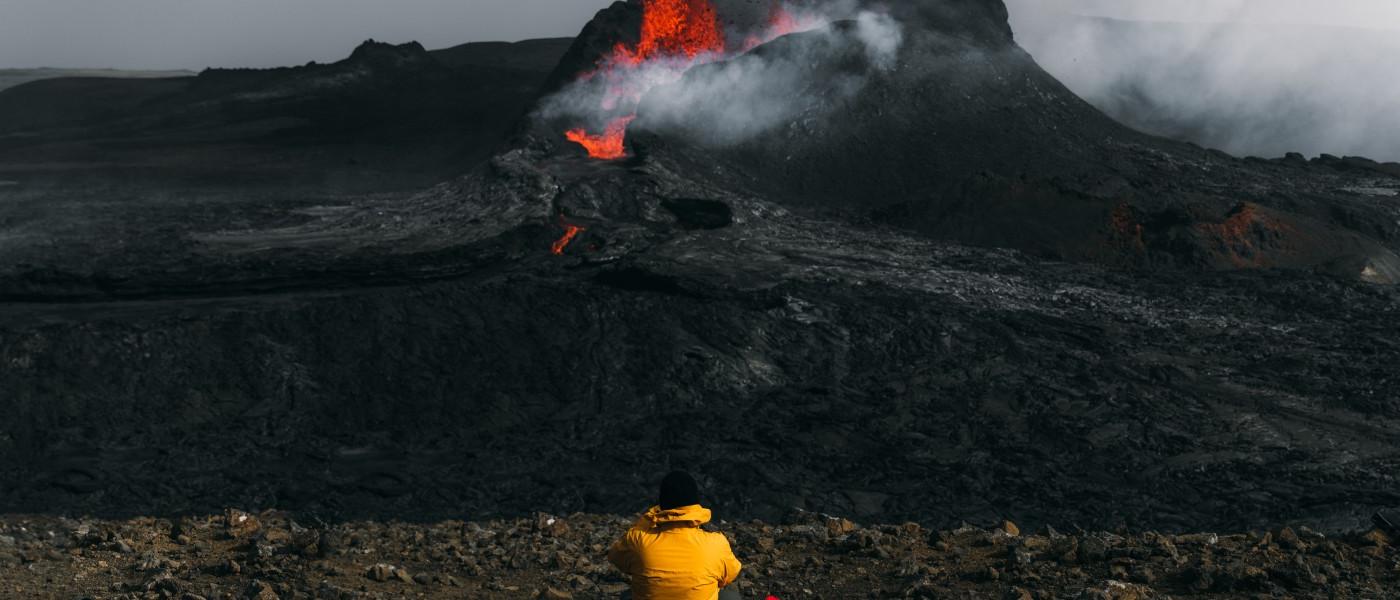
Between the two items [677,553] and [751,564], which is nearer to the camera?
[677,553]

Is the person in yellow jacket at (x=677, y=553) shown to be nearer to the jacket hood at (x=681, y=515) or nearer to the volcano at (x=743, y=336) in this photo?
the jacket hood at (x=681, y=515)

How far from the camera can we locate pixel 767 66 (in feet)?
112

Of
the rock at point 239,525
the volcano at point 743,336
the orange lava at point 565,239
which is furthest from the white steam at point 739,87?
the rock at point 239,525

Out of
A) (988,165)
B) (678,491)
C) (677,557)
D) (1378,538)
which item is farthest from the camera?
(988,165)

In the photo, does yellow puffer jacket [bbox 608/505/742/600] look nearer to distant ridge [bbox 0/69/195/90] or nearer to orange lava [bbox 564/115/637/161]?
orange lava [bbox 564/115/637/161]

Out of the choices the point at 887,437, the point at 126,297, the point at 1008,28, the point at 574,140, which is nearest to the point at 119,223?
the point at 126,297

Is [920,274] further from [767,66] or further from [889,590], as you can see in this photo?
[889,590]

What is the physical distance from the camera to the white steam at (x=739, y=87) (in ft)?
109

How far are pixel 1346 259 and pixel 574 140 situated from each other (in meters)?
16.4

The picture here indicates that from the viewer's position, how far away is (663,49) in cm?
3631

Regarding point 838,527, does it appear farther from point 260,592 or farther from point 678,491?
point 678,491

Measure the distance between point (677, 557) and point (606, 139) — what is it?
28565 millimetres

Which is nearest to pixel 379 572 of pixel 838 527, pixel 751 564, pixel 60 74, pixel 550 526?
pixel 550 526

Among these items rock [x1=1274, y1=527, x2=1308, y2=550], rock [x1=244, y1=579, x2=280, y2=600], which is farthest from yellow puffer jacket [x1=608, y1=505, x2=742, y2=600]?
rock [x1=1274, y1=527, x2=1308, y2=550]
